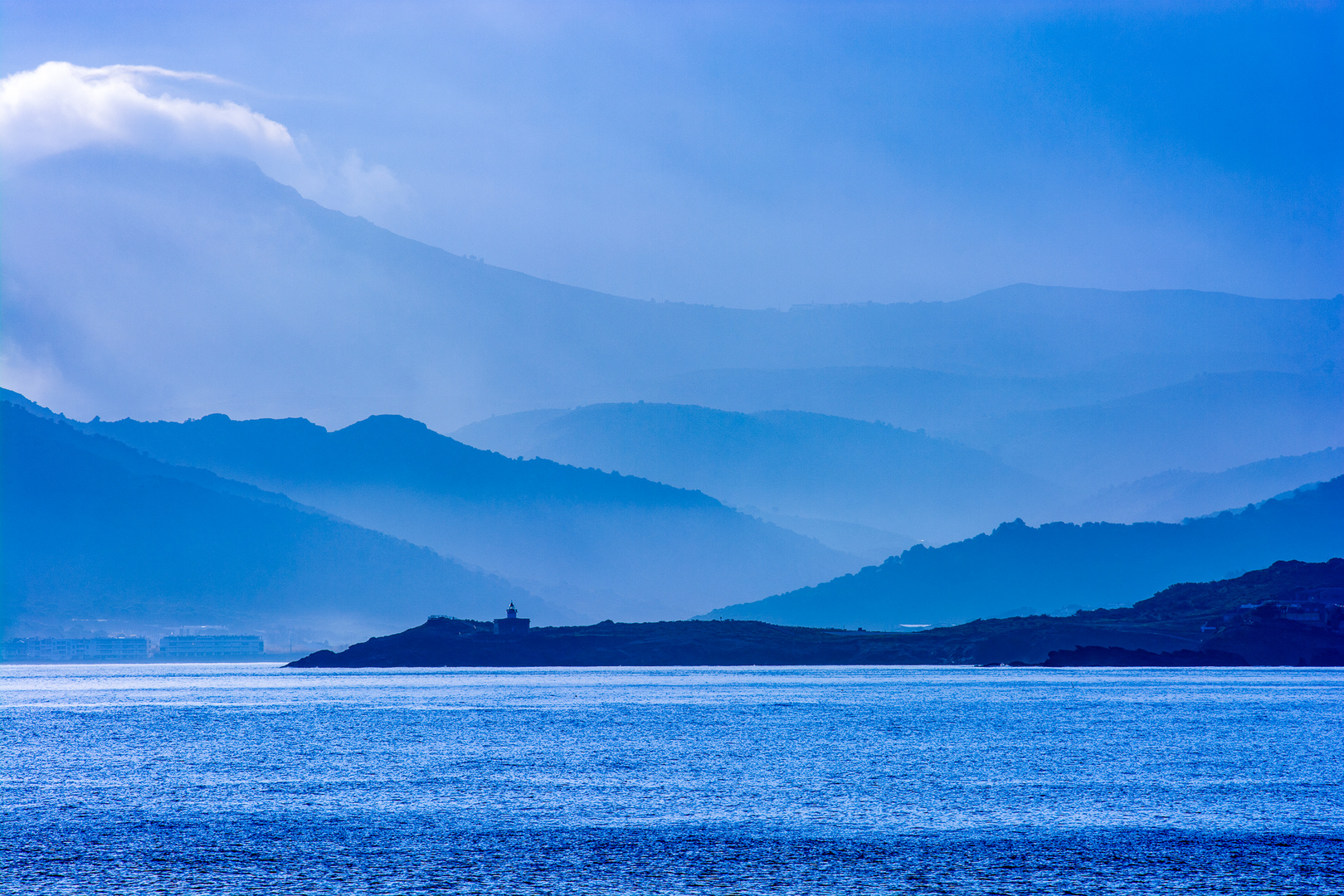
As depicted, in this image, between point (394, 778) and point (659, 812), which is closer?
point (659, 812)

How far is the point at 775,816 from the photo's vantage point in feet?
201

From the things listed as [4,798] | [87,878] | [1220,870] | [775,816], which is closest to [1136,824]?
[1220,870]

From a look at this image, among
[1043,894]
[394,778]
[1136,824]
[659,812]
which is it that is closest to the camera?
[1043,894]

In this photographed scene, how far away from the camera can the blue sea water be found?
48.0 meters

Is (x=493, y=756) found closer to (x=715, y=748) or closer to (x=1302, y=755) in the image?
(x=715, y=748)

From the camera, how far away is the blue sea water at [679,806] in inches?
1889

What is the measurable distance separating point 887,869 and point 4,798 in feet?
142

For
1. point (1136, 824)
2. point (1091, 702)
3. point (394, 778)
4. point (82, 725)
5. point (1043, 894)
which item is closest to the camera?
point (1043, 894)

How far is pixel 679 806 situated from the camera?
65062mm

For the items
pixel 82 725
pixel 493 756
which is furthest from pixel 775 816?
pixel 82 725

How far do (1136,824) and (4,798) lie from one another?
5061cm

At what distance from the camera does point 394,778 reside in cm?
7612

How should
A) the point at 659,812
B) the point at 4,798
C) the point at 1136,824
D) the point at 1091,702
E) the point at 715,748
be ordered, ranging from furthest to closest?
the point at 1091,702 < the point at 715,748 < the point at 4,798 < the point at 659,812 < the point at 1136,824

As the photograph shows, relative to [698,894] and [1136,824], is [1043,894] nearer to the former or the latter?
[698,894]
